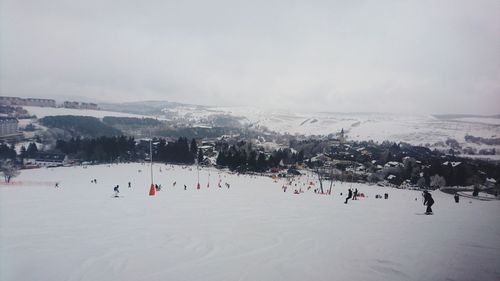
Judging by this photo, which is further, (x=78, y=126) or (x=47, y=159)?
(x=78, y=126)

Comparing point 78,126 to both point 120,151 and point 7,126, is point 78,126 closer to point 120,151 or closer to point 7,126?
point 7,126

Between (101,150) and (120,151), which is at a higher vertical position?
(101,150)

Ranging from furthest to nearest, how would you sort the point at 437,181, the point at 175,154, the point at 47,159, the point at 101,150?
the point at 47,159 < the point at 175,154 < the point at 101,150 < the point at 437,181

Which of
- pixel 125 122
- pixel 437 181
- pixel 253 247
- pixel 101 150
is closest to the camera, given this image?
pixel 253 247

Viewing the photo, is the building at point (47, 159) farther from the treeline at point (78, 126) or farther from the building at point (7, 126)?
the treeline at point (78, 126)

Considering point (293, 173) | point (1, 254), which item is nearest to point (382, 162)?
point (293, 173)

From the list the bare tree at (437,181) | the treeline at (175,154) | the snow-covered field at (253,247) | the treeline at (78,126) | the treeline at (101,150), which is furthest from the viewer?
the treeline at (78,126)

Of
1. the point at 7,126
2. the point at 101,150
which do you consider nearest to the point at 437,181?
the point at 101,150

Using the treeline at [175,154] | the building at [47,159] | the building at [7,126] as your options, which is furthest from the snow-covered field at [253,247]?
the building at [7,126]
